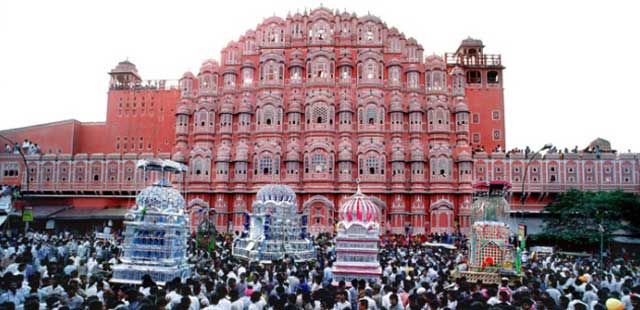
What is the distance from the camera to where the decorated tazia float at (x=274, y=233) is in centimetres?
2370

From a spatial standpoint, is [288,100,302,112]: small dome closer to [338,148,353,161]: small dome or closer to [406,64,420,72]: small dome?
[338,148,353,161]: small dome

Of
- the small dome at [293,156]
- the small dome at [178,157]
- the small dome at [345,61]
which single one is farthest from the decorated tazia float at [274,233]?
the small dome at [345,61]

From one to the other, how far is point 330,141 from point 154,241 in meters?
30.0

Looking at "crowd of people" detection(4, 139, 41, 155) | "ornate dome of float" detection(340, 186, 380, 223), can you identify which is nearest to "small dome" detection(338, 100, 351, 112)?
"ornate dome of float" detection(340, 186, 380, 223)

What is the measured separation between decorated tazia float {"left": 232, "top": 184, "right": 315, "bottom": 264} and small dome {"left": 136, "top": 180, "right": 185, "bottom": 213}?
599cm

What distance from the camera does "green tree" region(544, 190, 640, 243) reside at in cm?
3619

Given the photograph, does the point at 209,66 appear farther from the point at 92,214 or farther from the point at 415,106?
the point at 415,106

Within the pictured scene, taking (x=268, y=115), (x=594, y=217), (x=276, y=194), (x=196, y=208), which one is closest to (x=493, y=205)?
(x=276, y=194)

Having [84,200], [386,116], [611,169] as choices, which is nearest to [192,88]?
[84,200]

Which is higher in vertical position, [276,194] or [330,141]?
[330,141]

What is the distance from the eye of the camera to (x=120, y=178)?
50.8 m

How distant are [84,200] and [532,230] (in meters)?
41.4

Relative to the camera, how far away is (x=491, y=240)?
19.9 m

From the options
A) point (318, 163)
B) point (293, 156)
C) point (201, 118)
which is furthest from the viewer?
point (201, 118)
